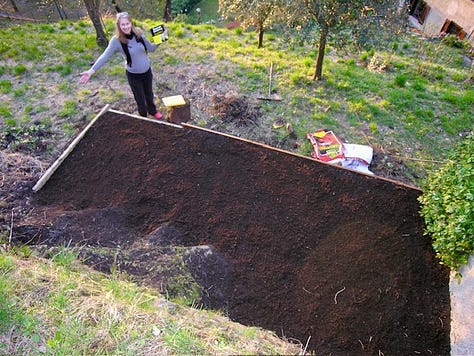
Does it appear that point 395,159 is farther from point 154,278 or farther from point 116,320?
point 116,320

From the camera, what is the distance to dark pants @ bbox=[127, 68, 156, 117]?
14.1 feet

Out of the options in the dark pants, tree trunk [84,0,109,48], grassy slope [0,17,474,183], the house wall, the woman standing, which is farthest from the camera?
the house wall

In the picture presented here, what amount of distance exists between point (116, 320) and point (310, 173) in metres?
2.73

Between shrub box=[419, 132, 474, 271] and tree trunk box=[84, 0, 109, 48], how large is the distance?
19.7 ft

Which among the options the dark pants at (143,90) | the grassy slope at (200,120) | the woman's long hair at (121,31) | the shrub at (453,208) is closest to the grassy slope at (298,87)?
the grassy slope at (200,120)

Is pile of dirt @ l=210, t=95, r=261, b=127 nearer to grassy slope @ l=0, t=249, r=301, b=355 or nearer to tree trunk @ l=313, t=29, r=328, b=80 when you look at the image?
tree trunk @ l=313, t=29, r=328, b=80

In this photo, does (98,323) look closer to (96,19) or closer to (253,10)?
(253,10)

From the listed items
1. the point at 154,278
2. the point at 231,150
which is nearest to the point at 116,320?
the point at 154,278

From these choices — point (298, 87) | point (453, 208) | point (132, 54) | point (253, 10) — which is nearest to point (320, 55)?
point (298, 87)

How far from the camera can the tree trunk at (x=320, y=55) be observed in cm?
473

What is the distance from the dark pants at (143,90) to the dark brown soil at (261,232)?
426mm

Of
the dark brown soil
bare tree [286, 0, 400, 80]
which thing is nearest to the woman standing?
the dark brown soil

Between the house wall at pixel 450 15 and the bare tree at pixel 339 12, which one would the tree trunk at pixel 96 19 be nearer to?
the bare tree at pixel 339 12

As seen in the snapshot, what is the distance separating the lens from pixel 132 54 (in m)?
4.01
